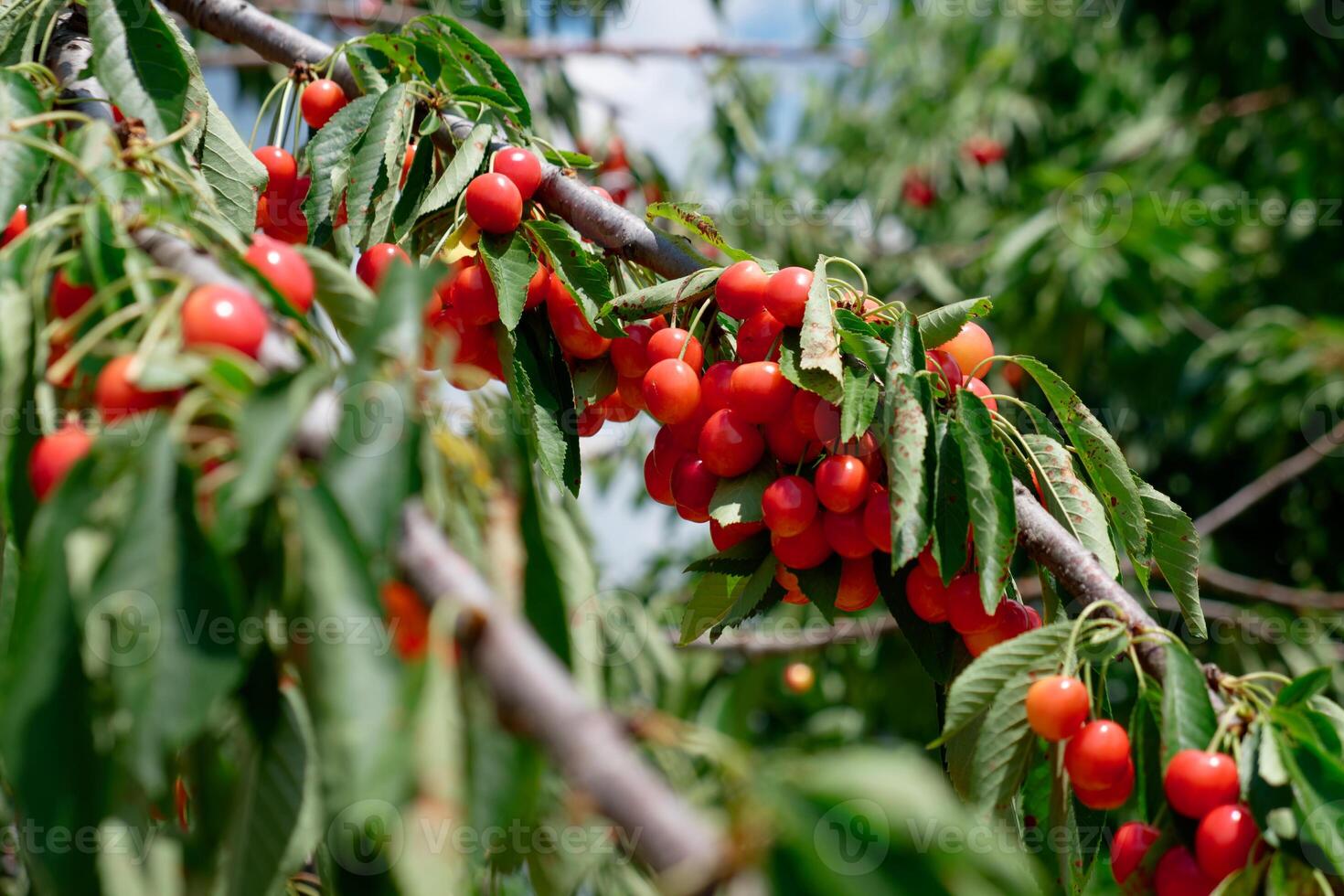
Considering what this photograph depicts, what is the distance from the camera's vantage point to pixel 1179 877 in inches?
44.1

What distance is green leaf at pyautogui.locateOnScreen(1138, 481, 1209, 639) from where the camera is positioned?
1329mm

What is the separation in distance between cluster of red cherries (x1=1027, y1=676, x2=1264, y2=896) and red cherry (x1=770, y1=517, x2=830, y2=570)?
0.96 ft

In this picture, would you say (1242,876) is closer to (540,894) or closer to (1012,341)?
(540,894)

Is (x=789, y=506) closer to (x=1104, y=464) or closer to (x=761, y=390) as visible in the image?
(x=761, y=390)

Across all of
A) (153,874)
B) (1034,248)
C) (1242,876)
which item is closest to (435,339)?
(153,874)

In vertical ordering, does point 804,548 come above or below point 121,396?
below

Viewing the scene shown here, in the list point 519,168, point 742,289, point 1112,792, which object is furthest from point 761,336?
point 1112,792

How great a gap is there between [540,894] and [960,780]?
49 cm

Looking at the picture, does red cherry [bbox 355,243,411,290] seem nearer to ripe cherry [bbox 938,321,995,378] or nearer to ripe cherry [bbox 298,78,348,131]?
ripe cherry [bbox 298,78,348,131]

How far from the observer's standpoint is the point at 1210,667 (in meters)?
1.24

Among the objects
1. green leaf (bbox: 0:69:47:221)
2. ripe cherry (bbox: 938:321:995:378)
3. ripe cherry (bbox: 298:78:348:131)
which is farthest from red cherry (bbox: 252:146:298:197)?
ripe cherry (bbox: 938:321:995:378)

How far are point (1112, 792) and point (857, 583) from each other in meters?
0.36

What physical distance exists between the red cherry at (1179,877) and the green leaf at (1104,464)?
1.07 feet

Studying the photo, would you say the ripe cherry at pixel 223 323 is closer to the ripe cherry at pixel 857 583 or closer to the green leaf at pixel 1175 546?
the ripe cherry at pixel 857 583
